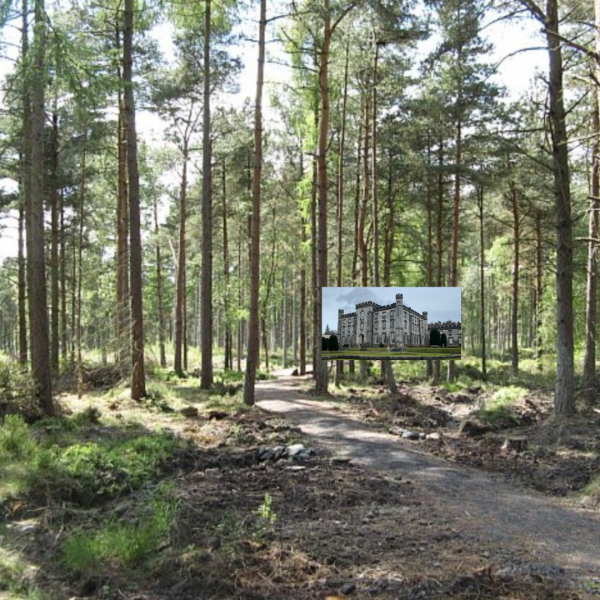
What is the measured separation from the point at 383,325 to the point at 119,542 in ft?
24.9

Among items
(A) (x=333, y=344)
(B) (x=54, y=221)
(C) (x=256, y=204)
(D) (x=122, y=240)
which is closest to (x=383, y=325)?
(A) (x=333, y=344)

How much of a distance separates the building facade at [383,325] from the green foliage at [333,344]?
0.29 ft

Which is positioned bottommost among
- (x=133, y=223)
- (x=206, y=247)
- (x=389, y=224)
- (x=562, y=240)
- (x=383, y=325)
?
(x=383, y=325)

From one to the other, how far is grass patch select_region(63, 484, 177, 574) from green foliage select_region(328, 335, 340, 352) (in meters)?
6.39

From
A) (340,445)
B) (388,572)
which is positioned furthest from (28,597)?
(340,445)

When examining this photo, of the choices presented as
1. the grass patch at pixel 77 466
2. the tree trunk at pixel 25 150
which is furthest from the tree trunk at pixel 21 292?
the grass patch at pixel 77 466

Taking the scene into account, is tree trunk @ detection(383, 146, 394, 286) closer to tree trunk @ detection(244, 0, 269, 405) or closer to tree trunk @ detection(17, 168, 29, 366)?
tree trunk @ detection(244, 0, 269, 405)

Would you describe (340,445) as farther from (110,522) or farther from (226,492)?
(110,522)

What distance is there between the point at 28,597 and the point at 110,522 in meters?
1.52

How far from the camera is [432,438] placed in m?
11.6

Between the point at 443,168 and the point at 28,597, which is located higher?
the point at 443,168

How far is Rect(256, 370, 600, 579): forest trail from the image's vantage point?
547 centimetres

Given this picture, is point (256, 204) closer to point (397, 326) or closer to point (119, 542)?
point (397, 326)

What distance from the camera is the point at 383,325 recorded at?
38.9ft
